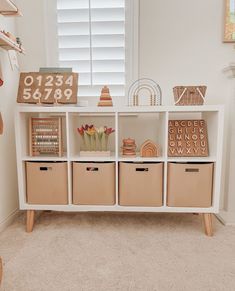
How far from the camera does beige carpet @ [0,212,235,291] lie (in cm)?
104

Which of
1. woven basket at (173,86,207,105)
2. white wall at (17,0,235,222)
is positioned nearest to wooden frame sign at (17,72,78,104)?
white wall at (17,0,235,222)

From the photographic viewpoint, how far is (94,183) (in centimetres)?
147

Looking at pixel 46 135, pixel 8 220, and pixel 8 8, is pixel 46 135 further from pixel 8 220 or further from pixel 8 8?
pixel 8 8

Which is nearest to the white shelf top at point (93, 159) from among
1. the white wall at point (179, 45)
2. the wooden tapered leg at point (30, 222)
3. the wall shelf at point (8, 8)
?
the wooden tapered leg at point (30, 222)

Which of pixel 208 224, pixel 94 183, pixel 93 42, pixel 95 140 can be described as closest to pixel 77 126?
pixel 95 140

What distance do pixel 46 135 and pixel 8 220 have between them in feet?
2.12

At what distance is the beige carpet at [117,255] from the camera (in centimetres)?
104

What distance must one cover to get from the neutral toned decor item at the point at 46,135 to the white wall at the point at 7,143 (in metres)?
0.20

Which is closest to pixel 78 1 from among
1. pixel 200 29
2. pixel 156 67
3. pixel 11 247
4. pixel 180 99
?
pixel 156 67

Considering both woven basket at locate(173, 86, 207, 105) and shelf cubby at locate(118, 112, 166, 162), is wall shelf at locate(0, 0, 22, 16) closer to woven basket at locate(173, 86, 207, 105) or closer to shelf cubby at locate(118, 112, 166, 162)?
shelf cubby at locate(118, 112, 166, 162)

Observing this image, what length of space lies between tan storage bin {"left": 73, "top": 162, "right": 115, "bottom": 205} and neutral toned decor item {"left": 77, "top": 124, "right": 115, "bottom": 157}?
0.09 metres

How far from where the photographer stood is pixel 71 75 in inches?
60.3

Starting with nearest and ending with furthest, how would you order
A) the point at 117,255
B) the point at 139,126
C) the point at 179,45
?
the point at 117,255
the point at 179,45
the point at 139,126

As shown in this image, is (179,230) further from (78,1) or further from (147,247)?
(78,1)
